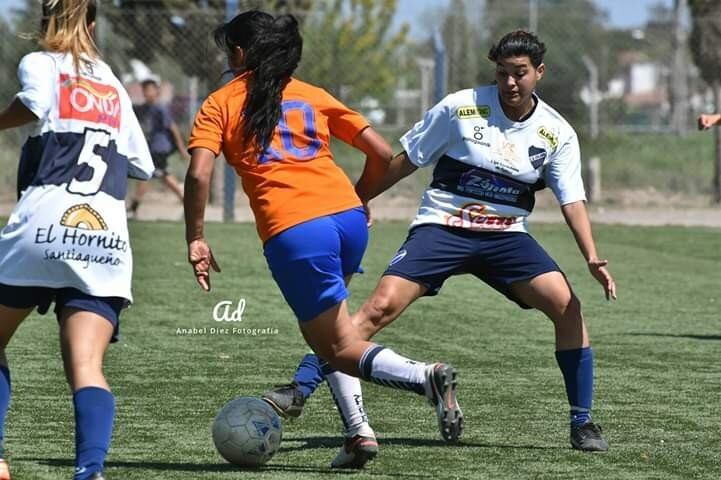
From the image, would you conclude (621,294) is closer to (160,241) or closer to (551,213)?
(160,241)

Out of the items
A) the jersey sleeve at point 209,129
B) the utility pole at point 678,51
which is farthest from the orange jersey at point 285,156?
the utility pole at point 678,51

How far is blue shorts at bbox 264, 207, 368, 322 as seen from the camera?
5.65 metres

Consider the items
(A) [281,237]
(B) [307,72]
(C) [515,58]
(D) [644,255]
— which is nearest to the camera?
(A) [281,237]

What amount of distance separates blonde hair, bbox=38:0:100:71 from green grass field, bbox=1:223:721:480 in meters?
1.71

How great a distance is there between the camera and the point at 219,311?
11461mm

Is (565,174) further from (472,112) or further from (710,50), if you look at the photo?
(710,50)

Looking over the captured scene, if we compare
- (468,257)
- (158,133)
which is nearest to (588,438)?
(468,257)

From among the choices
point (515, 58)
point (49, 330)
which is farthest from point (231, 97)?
point (49, 330)

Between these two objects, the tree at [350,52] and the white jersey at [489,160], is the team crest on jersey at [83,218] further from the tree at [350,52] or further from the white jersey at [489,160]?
the tree at [350,52]

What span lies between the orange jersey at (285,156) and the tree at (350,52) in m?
16.0

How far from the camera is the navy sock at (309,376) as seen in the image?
266 inches

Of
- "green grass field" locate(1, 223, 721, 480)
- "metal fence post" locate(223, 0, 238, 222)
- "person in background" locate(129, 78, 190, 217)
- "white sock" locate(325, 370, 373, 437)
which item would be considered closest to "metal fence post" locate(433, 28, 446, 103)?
"metal fence post" locate(223, 0, 238, 222)

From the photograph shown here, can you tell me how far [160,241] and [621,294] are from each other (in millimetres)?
5744

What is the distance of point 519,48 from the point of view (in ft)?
21.9
